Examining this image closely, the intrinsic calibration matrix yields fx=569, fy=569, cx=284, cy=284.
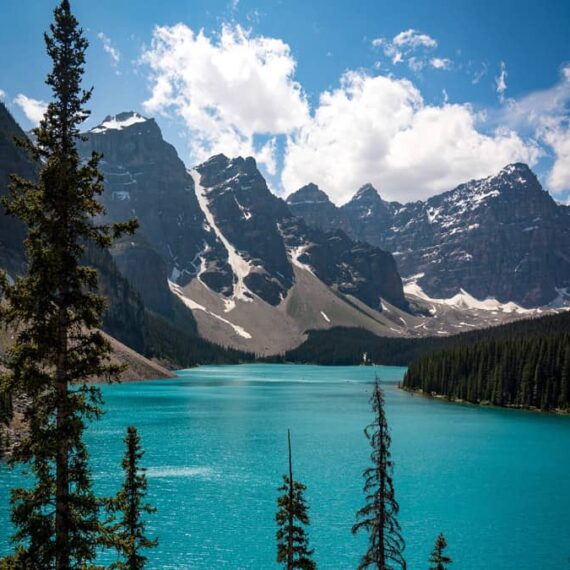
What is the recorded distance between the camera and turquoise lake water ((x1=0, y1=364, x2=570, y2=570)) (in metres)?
46.5

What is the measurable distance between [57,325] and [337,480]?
2171 inches

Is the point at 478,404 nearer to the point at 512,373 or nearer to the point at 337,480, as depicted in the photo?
the point at 512,373

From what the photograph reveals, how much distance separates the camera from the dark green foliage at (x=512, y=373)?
5482 inches

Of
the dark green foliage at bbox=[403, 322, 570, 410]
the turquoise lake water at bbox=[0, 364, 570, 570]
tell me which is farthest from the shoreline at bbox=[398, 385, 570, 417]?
the turquoise lake water at bbox=[0, 364, 570, 570]

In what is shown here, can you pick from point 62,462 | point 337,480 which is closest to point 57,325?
point 62,462

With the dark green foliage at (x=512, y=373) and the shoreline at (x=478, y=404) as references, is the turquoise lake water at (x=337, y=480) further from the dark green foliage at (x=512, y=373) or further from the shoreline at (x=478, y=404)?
the dark green foliage at (x=512, y=373)

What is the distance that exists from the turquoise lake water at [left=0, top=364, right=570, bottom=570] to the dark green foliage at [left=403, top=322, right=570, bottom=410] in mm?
11808

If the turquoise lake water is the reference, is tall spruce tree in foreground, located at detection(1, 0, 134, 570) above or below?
above

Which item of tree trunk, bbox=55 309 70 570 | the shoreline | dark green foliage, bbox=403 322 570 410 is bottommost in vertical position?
the shoreline

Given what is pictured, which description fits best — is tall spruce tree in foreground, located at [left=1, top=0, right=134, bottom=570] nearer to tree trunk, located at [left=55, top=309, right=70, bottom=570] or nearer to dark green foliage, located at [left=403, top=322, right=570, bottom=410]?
tree trunk, located at [left=55, top=309, right=70, bottom=570]

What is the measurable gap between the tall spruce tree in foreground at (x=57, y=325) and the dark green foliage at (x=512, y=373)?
459 ft

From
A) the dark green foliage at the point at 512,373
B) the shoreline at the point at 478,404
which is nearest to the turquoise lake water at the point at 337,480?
the shoreline at the point at 478,404

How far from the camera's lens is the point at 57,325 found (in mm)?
17484

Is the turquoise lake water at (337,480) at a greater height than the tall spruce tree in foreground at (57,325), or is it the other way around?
the tall spruce tree in foreground at (57,325)
